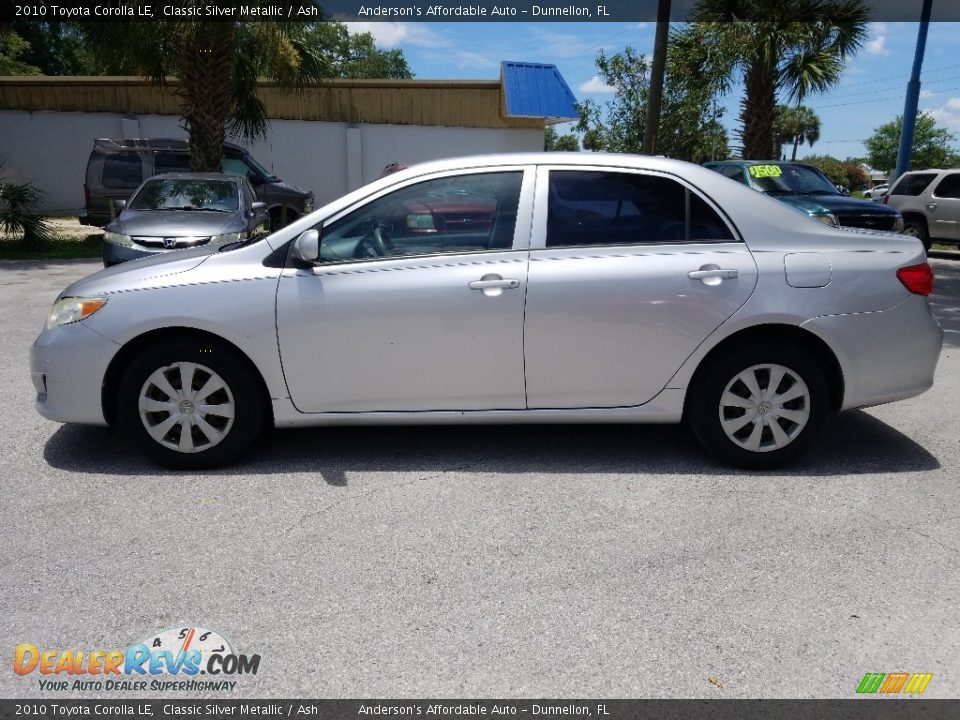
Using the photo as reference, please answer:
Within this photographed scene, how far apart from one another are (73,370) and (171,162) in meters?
15.1

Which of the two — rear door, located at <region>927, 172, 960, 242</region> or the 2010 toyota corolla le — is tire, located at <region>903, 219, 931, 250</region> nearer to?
rear door, located at <region>927, 172, 960, 242</region>

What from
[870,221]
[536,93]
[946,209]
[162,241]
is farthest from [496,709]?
[536,93]

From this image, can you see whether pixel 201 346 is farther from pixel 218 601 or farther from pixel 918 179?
pixel 918 179

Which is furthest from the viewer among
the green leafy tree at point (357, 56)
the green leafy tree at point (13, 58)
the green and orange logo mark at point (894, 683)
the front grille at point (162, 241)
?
the green leafy tree at point (357, 56)

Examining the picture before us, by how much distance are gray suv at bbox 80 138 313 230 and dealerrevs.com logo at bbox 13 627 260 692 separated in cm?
1405

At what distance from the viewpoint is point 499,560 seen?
11.9 ft

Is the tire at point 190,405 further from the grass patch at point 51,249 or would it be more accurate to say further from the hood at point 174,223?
the grass patch at point 51,249

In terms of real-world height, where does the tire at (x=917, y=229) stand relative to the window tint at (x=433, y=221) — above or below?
below

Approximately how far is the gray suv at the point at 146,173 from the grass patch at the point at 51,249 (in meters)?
0.61

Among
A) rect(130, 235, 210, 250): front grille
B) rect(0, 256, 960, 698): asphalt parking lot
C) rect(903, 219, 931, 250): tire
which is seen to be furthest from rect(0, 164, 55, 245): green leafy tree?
rect(903, 219, 931, 250): tire

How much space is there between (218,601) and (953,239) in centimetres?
1678

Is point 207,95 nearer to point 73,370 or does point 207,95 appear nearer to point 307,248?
point 73,370

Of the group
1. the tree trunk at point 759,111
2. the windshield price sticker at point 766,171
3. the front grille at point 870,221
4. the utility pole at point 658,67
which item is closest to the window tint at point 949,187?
the tree trunk at point 759,111

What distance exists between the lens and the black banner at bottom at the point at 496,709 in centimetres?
266
